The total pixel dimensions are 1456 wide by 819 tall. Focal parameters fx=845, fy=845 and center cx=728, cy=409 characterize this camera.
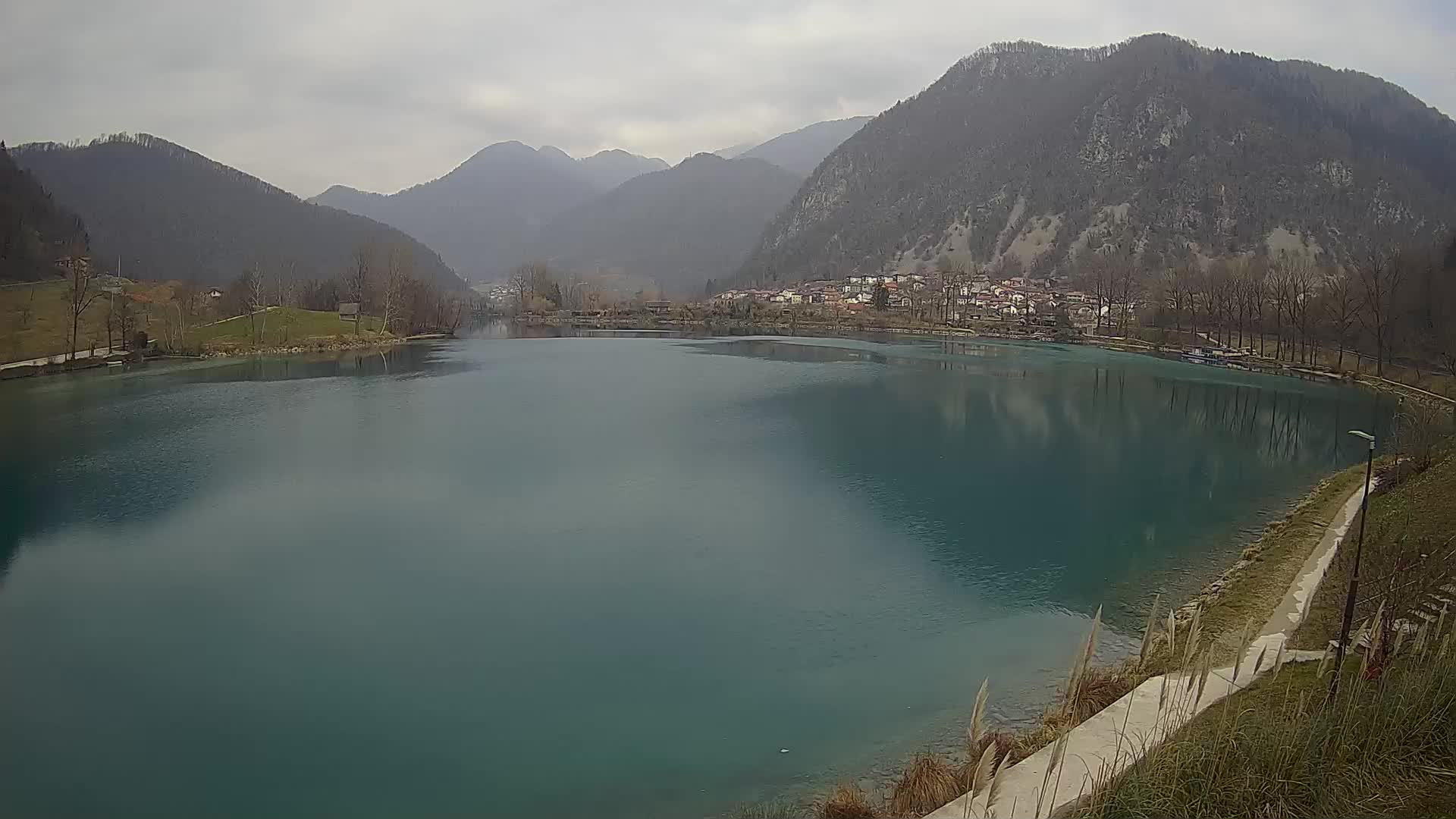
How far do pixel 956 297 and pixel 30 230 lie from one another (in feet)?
259

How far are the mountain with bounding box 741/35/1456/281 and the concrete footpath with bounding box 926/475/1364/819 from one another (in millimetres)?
102600

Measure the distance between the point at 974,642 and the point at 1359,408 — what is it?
1102 inches

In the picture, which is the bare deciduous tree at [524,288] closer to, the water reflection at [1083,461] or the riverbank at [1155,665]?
the water reflection at [1083,461]

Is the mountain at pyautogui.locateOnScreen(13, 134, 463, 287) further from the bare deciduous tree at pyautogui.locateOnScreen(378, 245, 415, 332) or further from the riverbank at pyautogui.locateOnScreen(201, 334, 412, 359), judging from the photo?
the riverbank at pyautogui.locateOnScreen(201, 334, 412, 359)

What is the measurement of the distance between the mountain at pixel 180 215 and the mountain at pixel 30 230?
74.2ft

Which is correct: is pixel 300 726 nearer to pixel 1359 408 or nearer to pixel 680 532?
pixel 680 532

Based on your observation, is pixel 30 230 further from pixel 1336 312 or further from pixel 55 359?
pixel 1336 312

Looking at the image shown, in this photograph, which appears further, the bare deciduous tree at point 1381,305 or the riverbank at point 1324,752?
the bare deciduous tree at point 1381,305

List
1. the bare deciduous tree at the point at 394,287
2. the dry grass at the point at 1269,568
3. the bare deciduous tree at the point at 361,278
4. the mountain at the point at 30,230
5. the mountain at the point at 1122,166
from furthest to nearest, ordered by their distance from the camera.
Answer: the mountain at the point at 1122,166
the bare deciduous tree at the point at 361,278
the bare deciduous tree at the point at 394,287
the mountain at the point at 30,230
the dry grass at the point at 1269,568

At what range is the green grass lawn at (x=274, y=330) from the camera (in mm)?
49031

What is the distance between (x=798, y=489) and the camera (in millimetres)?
17469

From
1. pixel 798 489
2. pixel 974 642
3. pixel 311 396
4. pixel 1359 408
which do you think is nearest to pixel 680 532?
pixel 798 489

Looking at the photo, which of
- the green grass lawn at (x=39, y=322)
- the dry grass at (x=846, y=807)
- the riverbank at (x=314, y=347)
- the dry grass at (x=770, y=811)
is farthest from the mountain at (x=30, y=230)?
the dry grass at (x=846, y=807)

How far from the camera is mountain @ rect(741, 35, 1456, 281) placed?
323ft
